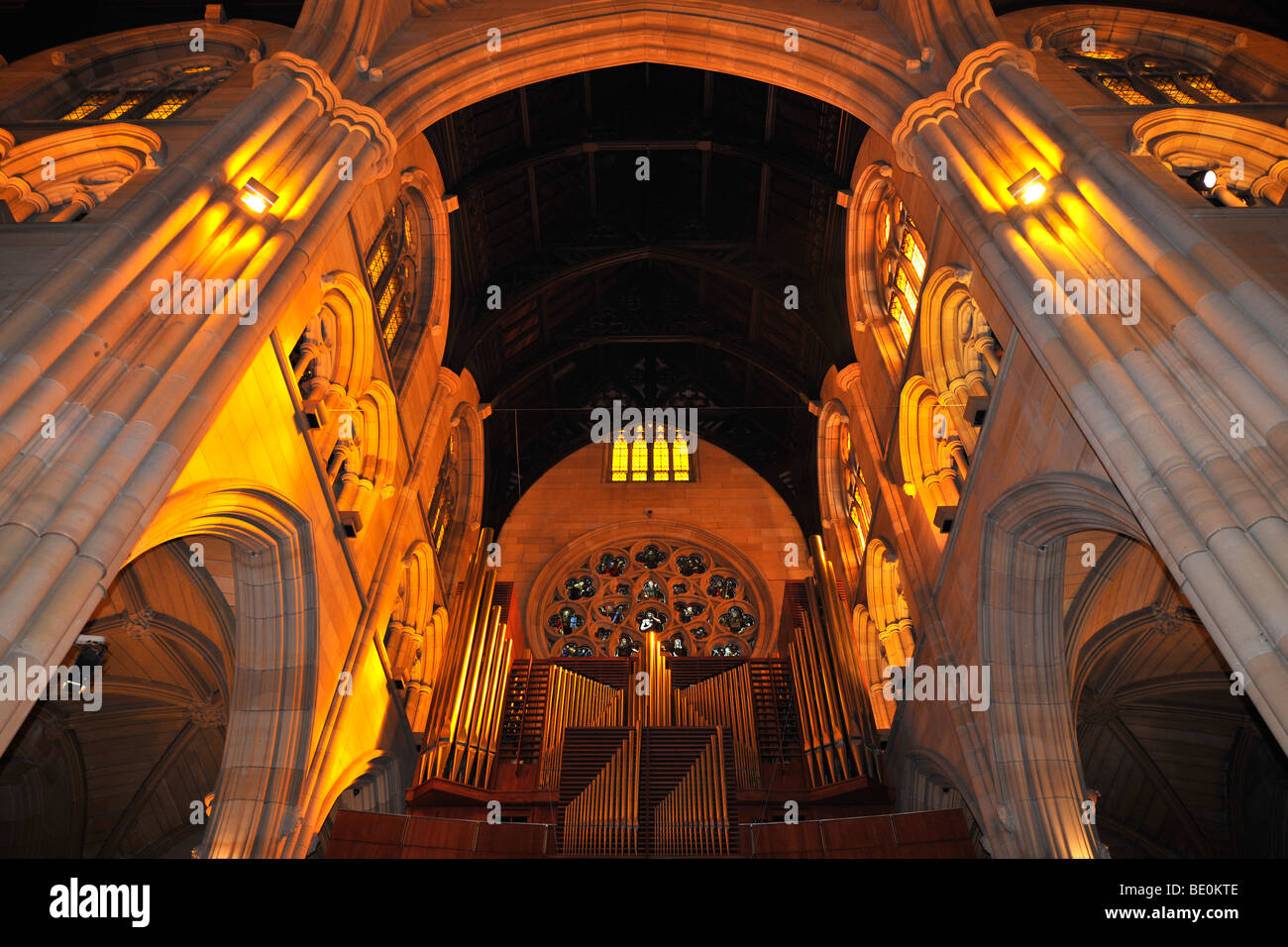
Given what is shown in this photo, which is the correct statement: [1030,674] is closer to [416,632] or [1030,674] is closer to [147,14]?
[416,632]

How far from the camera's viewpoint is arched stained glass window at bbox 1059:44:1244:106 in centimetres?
1212

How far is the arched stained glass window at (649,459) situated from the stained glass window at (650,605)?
72.2 inches

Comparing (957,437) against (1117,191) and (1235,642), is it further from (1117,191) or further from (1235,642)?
Result: (1235,642)

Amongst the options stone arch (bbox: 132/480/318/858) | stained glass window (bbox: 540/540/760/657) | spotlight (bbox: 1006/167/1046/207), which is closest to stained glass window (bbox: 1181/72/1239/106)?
spotlight (bbox: 1006/167/1046/207)

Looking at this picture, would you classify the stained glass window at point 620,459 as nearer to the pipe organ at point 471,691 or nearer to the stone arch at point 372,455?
the pipe organ at point 471,691

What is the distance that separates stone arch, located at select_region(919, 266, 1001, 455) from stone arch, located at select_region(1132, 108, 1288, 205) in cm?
234

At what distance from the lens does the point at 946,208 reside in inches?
364

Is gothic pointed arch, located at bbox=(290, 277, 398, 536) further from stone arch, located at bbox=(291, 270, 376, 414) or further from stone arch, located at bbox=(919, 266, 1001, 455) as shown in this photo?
stone arch, located at bbox=(919, 266, 1001, 455)

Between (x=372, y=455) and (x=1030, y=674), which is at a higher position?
(x=372, y=455)

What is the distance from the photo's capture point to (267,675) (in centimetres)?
1013

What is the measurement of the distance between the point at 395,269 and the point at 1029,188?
855 centimetres

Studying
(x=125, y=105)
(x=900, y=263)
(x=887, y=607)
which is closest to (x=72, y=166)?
(x=125, y=105)

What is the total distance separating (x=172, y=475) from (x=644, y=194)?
1245cm

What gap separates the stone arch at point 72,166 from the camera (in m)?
10.4
